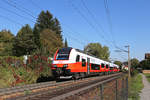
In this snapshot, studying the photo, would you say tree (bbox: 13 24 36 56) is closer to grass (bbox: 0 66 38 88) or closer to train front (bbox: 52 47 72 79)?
grass (bbox: 0 66 38 88)

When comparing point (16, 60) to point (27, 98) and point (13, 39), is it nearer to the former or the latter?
point (27, 98)

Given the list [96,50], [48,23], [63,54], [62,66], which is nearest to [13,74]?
[62,66]

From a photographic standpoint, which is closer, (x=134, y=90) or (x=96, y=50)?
(x=134, y=90)

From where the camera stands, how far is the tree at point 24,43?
57.1m

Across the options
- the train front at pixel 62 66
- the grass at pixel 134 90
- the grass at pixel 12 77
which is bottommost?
the grass at pixel 134 90

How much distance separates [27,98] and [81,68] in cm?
1149

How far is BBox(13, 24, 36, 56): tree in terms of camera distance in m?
57.1

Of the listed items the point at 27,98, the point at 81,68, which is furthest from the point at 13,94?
the point at 81,68

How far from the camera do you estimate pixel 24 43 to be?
56812 millimetres

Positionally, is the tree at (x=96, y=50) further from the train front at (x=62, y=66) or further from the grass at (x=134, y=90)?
the train front at (x=62, y=66)

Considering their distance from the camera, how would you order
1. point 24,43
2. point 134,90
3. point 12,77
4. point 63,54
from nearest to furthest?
1. point 134,90
2. point 12,77
3. point 63,54
4. point 24,43

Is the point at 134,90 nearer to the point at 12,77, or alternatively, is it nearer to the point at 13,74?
the point at 12,77

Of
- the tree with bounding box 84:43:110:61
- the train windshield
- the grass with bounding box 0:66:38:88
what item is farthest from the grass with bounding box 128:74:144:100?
the tree with bounding box 84:43:110:61

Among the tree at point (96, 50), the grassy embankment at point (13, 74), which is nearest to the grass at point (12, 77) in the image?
the grassy embankment at point (13, 74)
